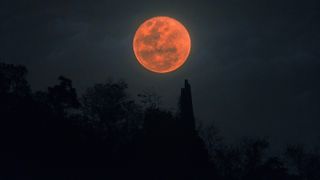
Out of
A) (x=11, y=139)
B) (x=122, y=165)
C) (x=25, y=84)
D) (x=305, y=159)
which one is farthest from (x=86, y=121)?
(x=305, y=159)

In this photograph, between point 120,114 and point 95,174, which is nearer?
point 95,174

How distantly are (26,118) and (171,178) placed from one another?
18945 millimetres

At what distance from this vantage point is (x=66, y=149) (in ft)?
226

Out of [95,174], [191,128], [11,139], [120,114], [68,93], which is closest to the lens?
[11,139]

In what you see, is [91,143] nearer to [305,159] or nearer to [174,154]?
[174,154]

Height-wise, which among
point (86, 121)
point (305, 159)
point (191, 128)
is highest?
point (305, 159)

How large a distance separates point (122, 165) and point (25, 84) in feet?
61.2

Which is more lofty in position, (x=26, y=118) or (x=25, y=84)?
(x=25, y=84)

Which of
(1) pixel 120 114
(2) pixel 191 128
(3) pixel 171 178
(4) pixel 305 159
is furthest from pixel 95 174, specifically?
(4) pixel 305 159

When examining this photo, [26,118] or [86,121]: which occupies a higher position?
[86,121]

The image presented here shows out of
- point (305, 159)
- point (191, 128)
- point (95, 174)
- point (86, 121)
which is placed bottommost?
point (95, 174)

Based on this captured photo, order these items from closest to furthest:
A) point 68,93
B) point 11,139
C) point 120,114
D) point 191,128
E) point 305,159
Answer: point 11,139 → point 191,128 → point 68,93 → point 120,114 → point 305,159

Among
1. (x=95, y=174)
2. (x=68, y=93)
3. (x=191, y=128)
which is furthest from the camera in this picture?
(x=68, y=93)

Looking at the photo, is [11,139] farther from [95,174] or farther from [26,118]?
[95,174]
